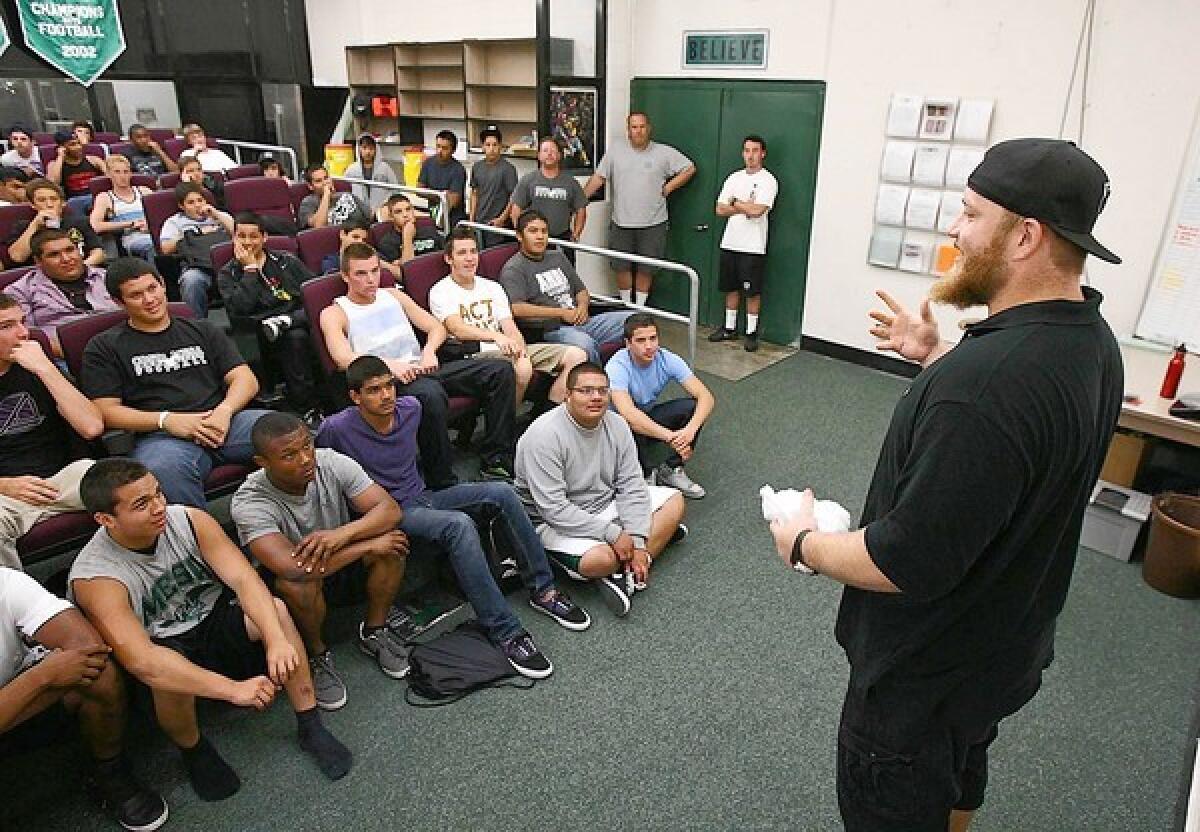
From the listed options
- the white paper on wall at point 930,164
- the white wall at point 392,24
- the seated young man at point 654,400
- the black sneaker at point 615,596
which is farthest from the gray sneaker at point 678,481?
the white wall at point 392,24

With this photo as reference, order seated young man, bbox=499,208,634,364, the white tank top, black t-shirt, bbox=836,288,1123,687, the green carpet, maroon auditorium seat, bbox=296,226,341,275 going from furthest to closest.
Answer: maroon auditorium seat, bbox=296,226,341,275, seated young man, bbox=499,208,634,364, the white tank top, the green carpet, black t-shirt, bbox=836,288,1123,687

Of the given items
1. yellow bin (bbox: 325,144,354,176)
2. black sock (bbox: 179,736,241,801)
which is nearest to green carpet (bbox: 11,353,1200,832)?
black sock (bbox: 179,736,241,801)

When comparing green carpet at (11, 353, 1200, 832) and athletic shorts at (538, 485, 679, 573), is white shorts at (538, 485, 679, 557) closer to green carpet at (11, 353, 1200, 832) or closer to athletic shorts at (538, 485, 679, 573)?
athletic shorts at (538, 485, 679, 573)

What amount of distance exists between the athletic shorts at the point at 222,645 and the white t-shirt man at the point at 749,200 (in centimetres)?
401

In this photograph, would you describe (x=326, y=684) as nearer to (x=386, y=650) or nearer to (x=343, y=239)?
(x=386, y=650)

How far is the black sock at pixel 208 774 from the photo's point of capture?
2023 millimetres

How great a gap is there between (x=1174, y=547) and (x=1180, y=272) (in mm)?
1494

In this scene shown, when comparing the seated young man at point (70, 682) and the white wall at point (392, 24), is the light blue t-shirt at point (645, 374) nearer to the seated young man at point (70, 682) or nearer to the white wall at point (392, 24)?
the seated young man at point (70, 682)

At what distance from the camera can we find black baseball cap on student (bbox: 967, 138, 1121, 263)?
100 cm

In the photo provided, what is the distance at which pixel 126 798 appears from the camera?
196 centimetres

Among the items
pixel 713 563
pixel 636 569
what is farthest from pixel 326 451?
pixel 713 563

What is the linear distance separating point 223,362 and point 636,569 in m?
1.73

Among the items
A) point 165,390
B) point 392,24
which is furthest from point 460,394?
point 392,24

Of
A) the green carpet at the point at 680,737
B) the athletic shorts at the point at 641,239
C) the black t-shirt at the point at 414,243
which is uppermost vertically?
the black t-shirt at the point at 414,243
